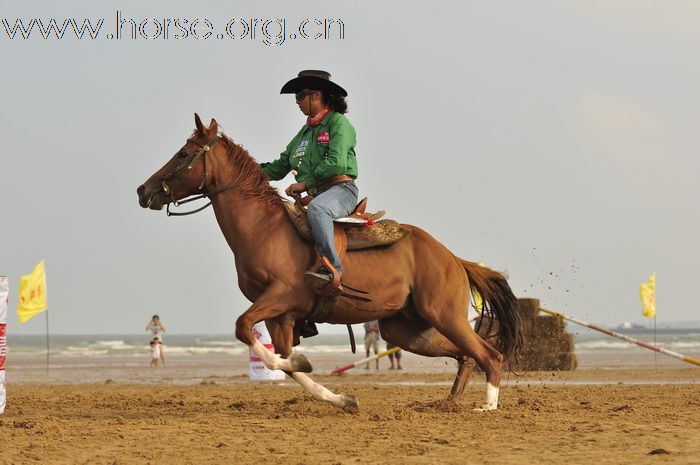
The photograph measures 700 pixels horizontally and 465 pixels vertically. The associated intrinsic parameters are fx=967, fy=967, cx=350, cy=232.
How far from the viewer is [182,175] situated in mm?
9727

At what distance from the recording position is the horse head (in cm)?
966

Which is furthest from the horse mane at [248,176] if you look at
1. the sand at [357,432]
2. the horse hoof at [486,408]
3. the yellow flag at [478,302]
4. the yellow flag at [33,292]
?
the yellow flag at [33,292]

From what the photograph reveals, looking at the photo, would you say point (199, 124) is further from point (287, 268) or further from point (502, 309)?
point (502, 309)

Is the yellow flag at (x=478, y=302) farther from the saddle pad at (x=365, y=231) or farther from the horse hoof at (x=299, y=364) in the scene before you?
the horse hoof at (x=299, y=364)

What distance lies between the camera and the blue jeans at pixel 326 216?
9492 mm

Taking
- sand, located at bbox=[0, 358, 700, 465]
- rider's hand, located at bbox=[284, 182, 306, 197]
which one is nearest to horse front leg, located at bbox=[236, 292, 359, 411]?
sand, located at bbox=[0, 358, 700, 465]

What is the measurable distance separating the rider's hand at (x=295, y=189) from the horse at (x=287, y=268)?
0.18 meters

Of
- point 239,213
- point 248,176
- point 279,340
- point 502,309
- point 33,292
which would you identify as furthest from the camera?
point 33,292

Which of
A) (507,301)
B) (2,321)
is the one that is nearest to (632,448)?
(507,301)

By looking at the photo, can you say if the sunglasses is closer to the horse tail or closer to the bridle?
the bridle

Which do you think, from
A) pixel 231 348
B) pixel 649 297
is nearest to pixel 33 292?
pixel 649 297

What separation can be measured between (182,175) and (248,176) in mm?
697

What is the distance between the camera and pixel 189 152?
32.1ft

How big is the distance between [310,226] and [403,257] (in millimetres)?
1155
